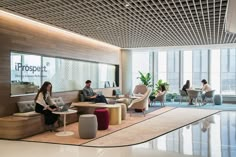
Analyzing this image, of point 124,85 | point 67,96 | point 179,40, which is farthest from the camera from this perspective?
point 124,85

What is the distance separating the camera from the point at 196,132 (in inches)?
284

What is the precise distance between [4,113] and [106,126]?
261 centimetres

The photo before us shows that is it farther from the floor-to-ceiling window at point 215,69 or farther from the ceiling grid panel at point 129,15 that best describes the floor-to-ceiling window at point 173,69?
the ceiling grid panel at point 129,15

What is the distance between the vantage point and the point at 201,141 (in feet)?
20.4

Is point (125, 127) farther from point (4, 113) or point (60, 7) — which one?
point (60, 7)

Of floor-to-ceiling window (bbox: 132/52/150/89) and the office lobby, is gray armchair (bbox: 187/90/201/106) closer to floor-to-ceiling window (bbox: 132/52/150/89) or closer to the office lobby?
the office lobby

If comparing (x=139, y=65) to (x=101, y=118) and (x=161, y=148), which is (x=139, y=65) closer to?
(x=101, y=118)

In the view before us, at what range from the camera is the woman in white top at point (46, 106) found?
6.84 metres

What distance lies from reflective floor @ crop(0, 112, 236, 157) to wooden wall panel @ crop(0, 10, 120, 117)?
148 cm

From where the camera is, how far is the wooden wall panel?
6.88 m

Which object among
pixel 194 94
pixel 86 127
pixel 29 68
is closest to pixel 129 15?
pixel 86 127

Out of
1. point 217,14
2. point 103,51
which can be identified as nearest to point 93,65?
point 103,51

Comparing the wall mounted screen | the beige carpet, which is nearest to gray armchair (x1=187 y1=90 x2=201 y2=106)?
the beige carpet

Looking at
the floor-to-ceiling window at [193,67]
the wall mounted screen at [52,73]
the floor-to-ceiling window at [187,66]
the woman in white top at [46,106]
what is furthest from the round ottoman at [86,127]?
the floor-to-ceiling window at [187,66]
